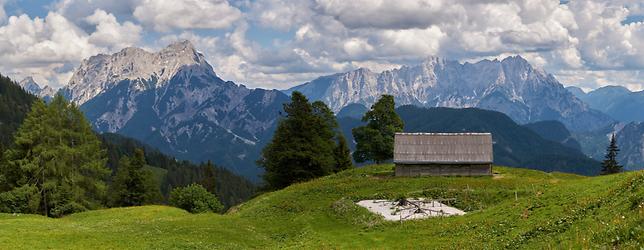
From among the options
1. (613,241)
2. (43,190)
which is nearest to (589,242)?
(613,241)

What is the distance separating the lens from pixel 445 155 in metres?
74.9

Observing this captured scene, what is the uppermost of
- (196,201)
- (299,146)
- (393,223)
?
(299,146)

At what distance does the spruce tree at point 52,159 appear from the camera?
231ft

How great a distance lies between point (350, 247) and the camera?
121 ft

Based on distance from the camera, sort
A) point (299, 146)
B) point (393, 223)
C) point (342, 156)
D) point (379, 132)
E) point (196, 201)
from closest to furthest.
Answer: point (393, 223), point (299, 146), point (196, 201), point (379, 132), point (342, 156)

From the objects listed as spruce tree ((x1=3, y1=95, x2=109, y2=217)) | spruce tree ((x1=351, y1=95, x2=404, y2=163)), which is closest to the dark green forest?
spruce tree ((x1=3, y1=95, x2=109, y2=217))

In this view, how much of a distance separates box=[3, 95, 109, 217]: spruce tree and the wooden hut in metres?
48.7

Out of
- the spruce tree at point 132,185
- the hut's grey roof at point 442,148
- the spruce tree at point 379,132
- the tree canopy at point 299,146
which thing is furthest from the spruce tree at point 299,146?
the spruce tree at point 132,185

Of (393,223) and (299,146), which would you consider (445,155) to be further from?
(393,223)

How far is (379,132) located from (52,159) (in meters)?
54.7

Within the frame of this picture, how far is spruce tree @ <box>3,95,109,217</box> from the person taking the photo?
7038cm

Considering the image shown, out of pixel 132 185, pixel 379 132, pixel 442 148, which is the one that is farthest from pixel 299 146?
pixel 132 185

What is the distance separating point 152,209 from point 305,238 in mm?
31651

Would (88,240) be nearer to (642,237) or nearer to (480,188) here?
(642,237)
